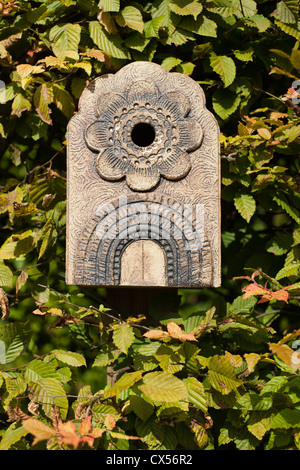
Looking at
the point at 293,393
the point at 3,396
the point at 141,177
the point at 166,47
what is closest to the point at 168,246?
the point at 141,177

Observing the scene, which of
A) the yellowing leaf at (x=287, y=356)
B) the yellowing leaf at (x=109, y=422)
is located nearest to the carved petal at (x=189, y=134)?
the yellowing leaf at (x=287, y=356)

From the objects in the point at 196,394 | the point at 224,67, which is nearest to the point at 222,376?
the point at 196,394

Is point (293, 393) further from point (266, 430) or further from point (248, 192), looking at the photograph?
point (248, 192)

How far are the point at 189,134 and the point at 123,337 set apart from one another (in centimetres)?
75

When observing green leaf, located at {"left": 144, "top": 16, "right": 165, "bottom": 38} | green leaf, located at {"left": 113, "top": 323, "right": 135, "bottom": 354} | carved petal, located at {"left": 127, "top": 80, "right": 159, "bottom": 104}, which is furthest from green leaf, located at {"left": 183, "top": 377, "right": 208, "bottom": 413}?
green leaf, located at {"left": 144, "top": 16, "right": 165, "bottom": 38}

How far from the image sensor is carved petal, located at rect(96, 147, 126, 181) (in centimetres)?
178

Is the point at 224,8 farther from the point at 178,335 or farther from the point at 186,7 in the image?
the point at 178,335

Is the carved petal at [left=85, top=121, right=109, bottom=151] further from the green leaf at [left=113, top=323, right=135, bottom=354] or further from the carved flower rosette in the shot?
the green leaf at [left=113, top=323, right=135, bottom=354]

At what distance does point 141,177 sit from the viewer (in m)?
1.77

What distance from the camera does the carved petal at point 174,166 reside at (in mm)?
1776

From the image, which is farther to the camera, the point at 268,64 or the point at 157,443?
the point at 268,64

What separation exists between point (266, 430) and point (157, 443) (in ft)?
1.30

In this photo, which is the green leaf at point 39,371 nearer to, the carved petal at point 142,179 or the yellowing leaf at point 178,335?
the yellowing leaf at point 178,335

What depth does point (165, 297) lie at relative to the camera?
2.10 m
